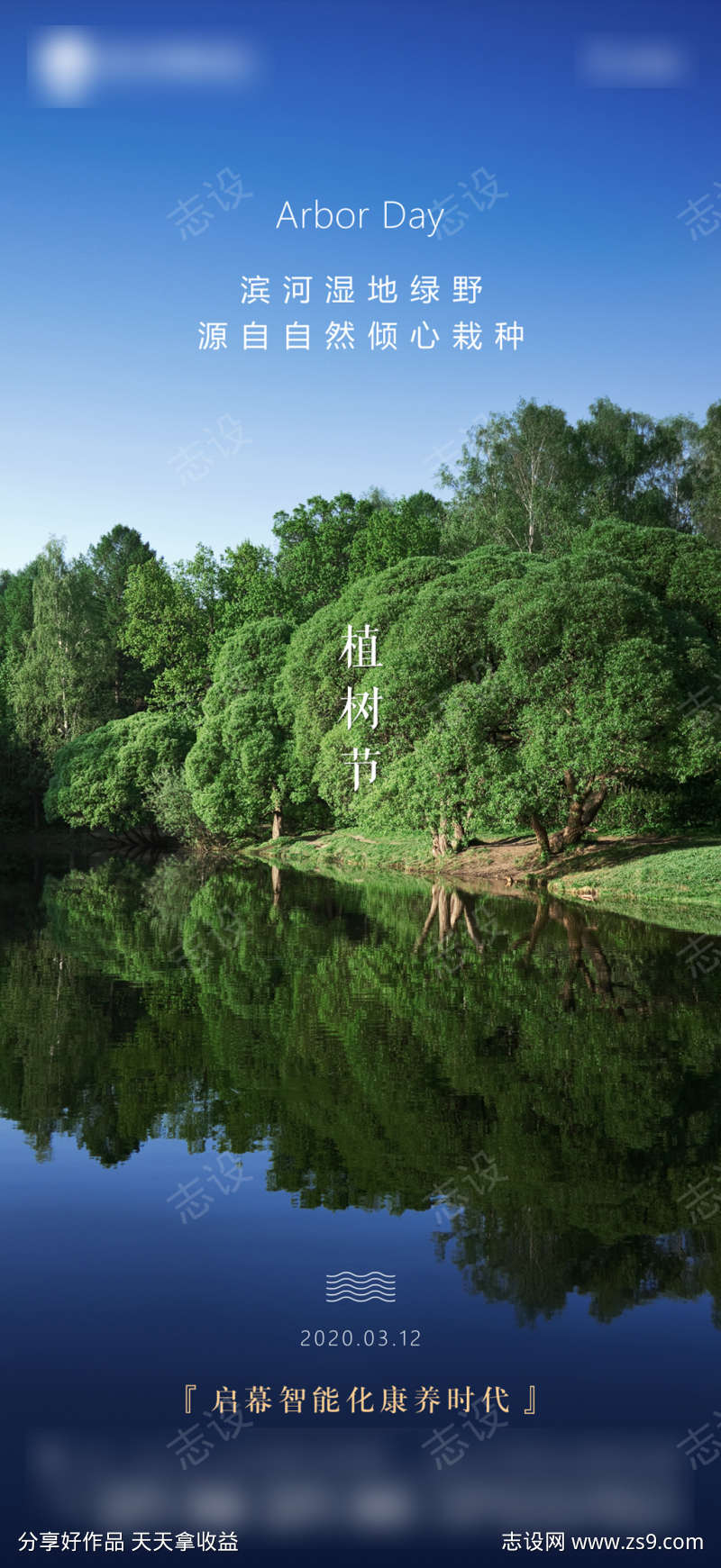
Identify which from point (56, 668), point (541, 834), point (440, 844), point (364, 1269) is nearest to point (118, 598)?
point (56, 668)

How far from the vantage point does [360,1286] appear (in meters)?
6.54

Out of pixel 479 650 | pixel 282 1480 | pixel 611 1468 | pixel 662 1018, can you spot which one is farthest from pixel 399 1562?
pixel 479 650

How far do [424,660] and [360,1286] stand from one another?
87.2 feet

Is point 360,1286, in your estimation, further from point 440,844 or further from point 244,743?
point 244,743

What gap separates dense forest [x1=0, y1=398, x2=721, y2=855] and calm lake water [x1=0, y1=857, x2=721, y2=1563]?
1590 cm

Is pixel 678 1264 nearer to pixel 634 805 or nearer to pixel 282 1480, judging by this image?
pixel 282 1480

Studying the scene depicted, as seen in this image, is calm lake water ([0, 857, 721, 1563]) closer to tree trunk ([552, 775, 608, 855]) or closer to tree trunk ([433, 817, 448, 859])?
tree trunk ([552, 775, 608, 855])

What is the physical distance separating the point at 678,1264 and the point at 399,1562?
9.37 feet

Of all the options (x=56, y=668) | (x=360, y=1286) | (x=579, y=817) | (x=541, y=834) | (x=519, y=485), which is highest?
(x=519, y=485)

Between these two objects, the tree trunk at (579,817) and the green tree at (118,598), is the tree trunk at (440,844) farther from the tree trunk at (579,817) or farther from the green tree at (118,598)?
the green tree at (118,598)

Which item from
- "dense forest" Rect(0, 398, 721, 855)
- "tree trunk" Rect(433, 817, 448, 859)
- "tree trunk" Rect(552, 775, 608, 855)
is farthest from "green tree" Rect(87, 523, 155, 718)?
"tree trunk" Rect(552, 775, 608, 855)

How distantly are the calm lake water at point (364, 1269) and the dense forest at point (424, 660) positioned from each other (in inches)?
626

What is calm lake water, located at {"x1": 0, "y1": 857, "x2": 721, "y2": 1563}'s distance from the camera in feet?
16.1

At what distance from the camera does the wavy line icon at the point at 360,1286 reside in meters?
6.41
